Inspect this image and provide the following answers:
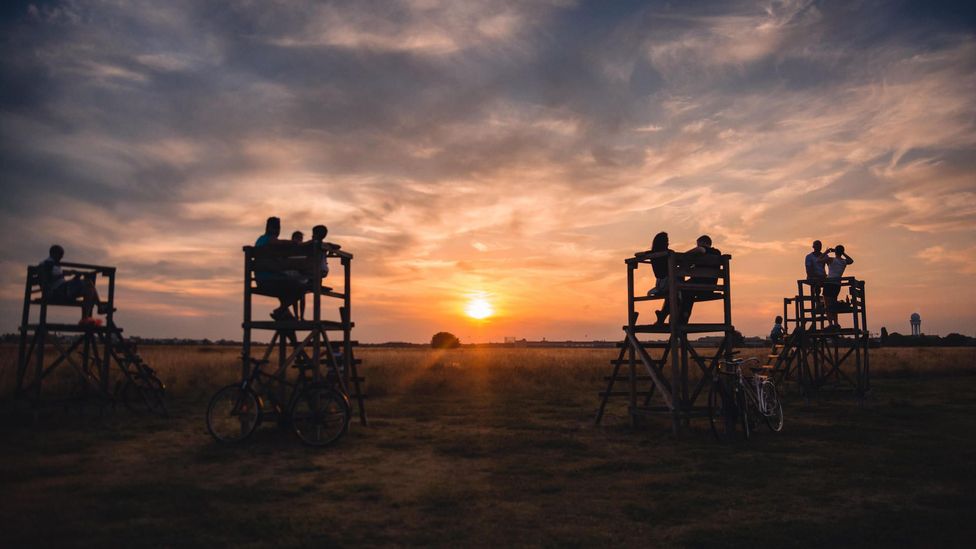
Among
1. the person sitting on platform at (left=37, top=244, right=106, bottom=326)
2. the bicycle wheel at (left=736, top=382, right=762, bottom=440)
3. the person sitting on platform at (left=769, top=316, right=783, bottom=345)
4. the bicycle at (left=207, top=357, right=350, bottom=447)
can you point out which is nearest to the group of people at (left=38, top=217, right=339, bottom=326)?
the person sitting on platform at (left=37, top=244, right=106, bottom=326)

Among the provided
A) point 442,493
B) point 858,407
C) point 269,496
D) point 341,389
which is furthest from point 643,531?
point 858,407

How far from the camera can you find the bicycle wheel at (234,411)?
12492mm

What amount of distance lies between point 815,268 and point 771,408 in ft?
37.5

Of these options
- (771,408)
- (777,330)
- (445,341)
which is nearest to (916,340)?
(445,341)

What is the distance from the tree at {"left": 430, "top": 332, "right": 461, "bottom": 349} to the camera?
140 metres

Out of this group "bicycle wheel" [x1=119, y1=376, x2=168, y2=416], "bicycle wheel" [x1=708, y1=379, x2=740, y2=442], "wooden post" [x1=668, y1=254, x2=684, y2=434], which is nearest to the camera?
"bicycle wheel" [x1=708, y1=379, x2=740, y2=442]

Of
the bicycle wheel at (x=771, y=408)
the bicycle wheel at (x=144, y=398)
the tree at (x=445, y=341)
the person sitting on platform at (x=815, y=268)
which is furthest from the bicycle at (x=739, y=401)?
the tree at (x=445, y=341)

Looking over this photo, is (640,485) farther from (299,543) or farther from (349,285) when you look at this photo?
(349,285)

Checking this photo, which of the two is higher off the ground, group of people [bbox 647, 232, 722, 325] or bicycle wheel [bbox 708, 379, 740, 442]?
group of people [bbox 647, 232, 722, 325]

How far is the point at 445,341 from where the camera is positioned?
140500 mm

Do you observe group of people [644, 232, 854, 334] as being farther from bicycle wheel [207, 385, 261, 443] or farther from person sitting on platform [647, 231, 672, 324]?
bicycle wheel [207, 385, 261, 443]

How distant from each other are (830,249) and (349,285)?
17.9 m

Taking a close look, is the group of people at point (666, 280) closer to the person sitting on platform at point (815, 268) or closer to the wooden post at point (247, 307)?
the wooden post at point (247, 307)

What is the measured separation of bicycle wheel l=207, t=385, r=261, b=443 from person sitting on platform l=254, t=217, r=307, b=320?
74.4 inches
